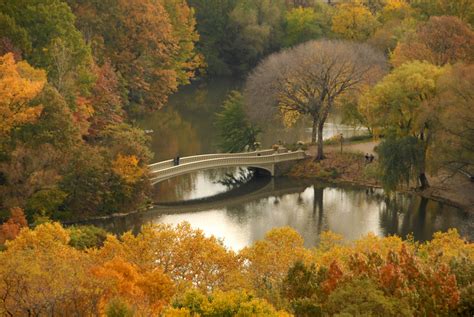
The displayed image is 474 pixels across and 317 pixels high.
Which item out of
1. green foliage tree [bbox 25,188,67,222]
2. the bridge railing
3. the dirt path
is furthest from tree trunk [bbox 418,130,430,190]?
green foliage tree [bbox 25,188,67,222]

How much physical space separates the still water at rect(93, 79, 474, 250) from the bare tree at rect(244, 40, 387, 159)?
14.8 feet

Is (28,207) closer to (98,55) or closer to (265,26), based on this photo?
(98,55)

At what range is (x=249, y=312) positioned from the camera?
17797 millimetres

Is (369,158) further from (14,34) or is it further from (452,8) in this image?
(452,8)

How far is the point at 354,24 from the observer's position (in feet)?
255

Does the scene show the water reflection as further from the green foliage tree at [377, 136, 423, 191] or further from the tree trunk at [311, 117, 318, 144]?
the tree trunk at [311, 117, 318, 144]

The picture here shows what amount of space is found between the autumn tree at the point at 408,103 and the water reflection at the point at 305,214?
105 inches

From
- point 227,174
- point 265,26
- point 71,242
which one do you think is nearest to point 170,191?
point 227,174

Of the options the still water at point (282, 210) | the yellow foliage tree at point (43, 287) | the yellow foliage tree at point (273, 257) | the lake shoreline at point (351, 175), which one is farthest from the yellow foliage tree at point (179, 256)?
the lake shoreline at point (351, 175)

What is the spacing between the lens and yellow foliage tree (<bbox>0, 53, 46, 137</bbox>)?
39094 mm

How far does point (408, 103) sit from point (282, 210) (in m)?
8.70

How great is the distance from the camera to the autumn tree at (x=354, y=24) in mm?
76463

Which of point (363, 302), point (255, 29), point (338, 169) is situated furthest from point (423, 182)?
point (255, 29)

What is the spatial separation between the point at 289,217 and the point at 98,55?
2317 cm
